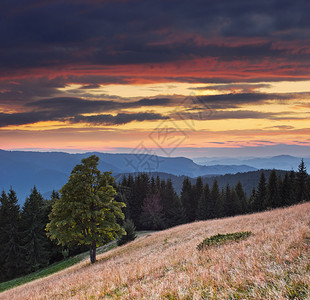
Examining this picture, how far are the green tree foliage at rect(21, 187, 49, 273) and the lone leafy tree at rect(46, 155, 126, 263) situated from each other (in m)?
29.6

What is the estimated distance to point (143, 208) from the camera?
64250 mm

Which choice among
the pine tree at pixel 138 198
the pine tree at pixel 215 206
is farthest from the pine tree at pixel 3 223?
the pine tree at pixel 215 206

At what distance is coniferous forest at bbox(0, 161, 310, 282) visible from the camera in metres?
47.1

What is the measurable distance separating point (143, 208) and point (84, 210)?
1719 inches

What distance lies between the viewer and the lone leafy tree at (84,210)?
21.7 metres

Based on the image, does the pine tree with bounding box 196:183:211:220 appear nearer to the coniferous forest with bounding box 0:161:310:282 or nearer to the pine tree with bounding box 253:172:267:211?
the coniferous forest with bounding box 0:161:310:282

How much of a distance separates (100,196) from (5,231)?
36.2 meters

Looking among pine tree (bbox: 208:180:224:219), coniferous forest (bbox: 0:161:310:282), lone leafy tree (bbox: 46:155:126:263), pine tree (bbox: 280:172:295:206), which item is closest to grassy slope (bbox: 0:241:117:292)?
coniferous forest (bbox: 0:161:310:282)

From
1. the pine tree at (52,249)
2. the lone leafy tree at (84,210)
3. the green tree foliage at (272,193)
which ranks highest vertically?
the lone leafy tree at (84,210)

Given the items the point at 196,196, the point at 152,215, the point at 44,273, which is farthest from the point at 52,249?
the point at 196,196

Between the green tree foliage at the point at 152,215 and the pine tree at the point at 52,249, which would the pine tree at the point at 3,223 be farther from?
the green tree foliage at the point at 152,215

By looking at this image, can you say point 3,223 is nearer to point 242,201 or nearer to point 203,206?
point 203,206

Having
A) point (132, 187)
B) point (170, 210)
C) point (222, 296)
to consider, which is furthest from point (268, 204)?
point (222, 296)

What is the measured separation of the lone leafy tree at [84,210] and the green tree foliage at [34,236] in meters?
29.6
